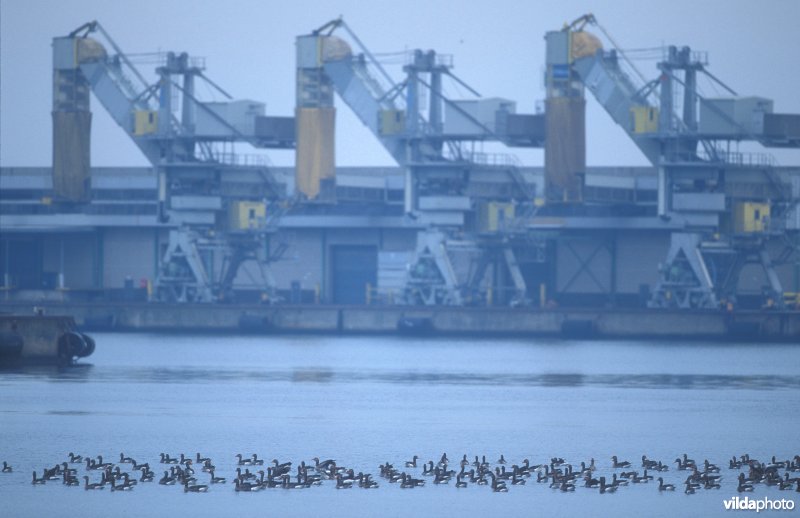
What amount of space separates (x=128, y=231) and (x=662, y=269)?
2993 centimetres

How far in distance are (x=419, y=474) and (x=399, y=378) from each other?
25.5 metres

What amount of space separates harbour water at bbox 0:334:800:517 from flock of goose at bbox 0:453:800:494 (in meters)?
0.28

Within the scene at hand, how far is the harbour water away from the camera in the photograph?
32938 mm

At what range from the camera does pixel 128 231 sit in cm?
9638

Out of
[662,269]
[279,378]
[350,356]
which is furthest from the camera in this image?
[662,269]

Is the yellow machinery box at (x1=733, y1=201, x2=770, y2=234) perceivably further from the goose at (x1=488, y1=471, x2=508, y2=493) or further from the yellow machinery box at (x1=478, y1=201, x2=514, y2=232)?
the goose at (x1=488, y1=471, x2=508, y2=493)

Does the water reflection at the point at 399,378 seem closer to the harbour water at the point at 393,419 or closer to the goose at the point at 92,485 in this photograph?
the harbour water at the point at 393,419

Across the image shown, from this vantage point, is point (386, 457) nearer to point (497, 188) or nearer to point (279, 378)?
point (279, 378)

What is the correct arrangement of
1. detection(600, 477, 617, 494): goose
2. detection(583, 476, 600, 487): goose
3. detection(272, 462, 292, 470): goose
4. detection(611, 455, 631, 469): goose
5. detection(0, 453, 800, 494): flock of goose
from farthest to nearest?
detection(611, 455, 631, 469): goose, detection(272, 462, 292, 470): goose, detection(583, 476, 600, 487): goose, detection(0, 453, 800, 494): flock of goose, detection(600, 477, 617, 494): goose

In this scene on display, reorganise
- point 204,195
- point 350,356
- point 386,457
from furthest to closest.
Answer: point 204,195 → point 350,356 → point 386,457

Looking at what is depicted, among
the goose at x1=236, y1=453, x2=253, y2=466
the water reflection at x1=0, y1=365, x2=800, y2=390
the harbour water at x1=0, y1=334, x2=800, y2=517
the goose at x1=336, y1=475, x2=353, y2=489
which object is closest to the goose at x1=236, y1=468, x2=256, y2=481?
the harbour water at x1=0, y1=334, x2=800, y2=517

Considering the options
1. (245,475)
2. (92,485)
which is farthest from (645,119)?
(92,485)

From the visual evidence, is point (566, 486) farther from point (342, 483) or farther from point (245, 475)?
point (245, 475)

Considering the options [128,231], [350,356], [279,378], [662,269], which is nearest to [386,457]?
[279,378]
